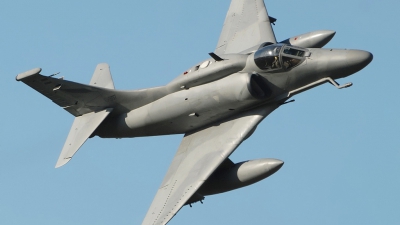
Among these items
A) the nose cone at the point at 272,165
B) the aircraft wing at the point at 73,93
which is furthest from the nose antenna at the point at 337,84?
the aircraft wing at the point at 73,93

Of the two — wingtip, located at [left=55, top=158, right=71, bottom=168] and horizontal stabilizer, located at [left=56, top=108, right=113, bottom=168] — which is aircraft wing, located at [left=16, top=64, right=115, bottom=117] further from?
wingtip, located at [left=55, top=158, right=71, bottom=168]

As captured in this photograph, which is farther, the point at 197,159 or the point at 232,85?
the point at 197,159

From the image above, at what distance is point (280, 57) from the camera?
112ft

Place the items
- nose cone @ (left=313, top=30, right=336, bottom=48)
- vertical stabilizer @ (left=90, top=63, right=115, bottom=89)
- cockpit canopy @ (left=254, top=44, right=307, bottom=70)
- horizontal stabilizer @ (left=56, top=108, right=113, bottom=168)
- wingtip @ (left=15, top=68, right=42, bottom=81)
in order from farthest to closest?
vertical stabilizer @ (left=90, top=63, right=115, bottom=89) → nose cone @ (left=313, top=30, right=336, bottom=48) → wingtip @ (left=15, top=68, right=42, bottom=81) → horizontal stabilizer @ (left=56, top=108, right=113, bottom=168) → cockpit canopy @ (left=254, top=44, right=307, bottom=70)

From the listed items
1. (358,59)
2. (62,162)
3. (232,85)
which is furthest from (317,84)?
(62,162)

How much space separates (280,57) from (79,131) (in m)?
8.85

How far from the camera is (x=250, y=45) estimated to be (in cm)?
3884

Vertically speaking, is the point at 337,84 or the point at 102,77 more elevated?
the point at 102,77

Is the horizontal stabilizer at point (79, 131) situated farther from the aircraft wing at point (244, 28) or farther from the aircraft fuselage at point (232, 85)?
the aircraft wing at point (244, 28)

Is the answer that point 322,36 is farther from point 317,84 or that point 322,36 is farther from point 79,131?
point 79,131

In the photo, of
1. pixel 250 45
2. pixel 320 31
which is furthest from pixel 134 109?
pixel 320 31

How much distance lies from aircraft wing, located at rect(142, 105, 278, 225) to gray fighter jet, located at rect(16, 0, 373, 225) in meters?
0.04

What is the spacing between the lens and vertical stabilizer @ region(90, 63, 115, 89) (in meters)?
38.8

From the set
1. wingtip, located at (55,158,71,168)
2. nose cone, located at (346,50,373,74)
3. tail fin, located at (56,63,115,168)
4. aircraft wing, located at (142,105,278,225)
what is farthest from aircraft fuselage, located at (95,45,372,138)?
wingtip, located at (55,158,71,168)
